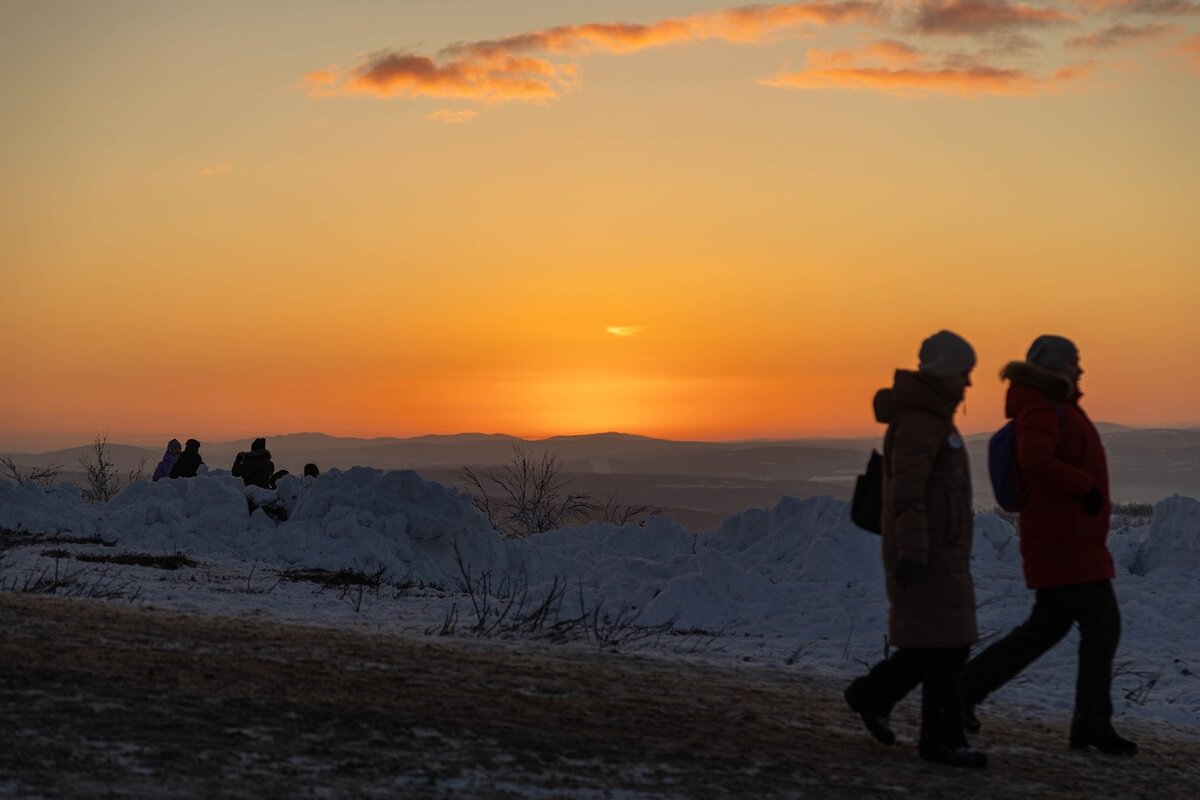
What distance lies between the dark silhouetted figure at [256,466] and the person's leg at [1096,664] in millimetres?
17316

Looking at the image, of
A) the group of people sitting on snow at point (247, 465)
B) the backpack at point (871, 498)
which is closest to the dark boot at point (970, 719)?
the backpack at point (871, 498)

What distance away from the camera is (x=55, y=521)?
17750 millimetres

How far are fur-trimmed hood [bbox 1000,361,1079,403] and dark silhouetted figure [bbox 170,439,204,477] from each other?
17.9m

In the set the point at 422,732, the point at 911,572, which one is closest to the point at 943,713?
the point at 911,572

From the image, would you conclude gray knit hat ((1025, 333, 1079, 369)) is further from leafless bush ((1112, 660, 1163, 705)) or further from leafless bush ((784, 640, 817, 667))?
leafless bush ((784, 640, 817, 667))

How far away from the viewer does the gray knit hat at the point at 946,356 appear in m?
6.22

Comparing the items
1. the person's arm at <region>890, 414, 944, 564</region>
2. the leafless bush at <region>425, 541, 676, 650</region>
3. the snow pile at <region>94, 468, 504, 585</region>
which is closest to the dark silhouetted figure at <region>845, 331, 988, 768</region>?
the person's arm at <region>890, 414, 944, 564</region>

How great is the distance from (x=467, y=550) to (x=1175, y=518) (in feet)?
30.3

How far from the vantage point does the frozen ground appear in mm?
11195

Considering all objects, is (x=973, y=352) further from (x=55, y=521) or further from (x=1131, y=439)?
(x=1131, y=439)

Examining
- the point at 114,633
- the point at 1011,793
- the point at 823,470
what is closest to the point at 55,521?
the point at 114,633

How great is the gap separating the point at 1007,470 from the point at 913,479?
3.87 feet

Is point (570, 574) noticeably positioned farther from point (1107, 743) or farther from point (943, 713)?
A: point (943, 713)

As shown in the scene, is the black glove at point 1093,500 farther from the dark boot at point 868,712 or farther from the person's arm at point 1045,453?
the dark boot at point 868,712
